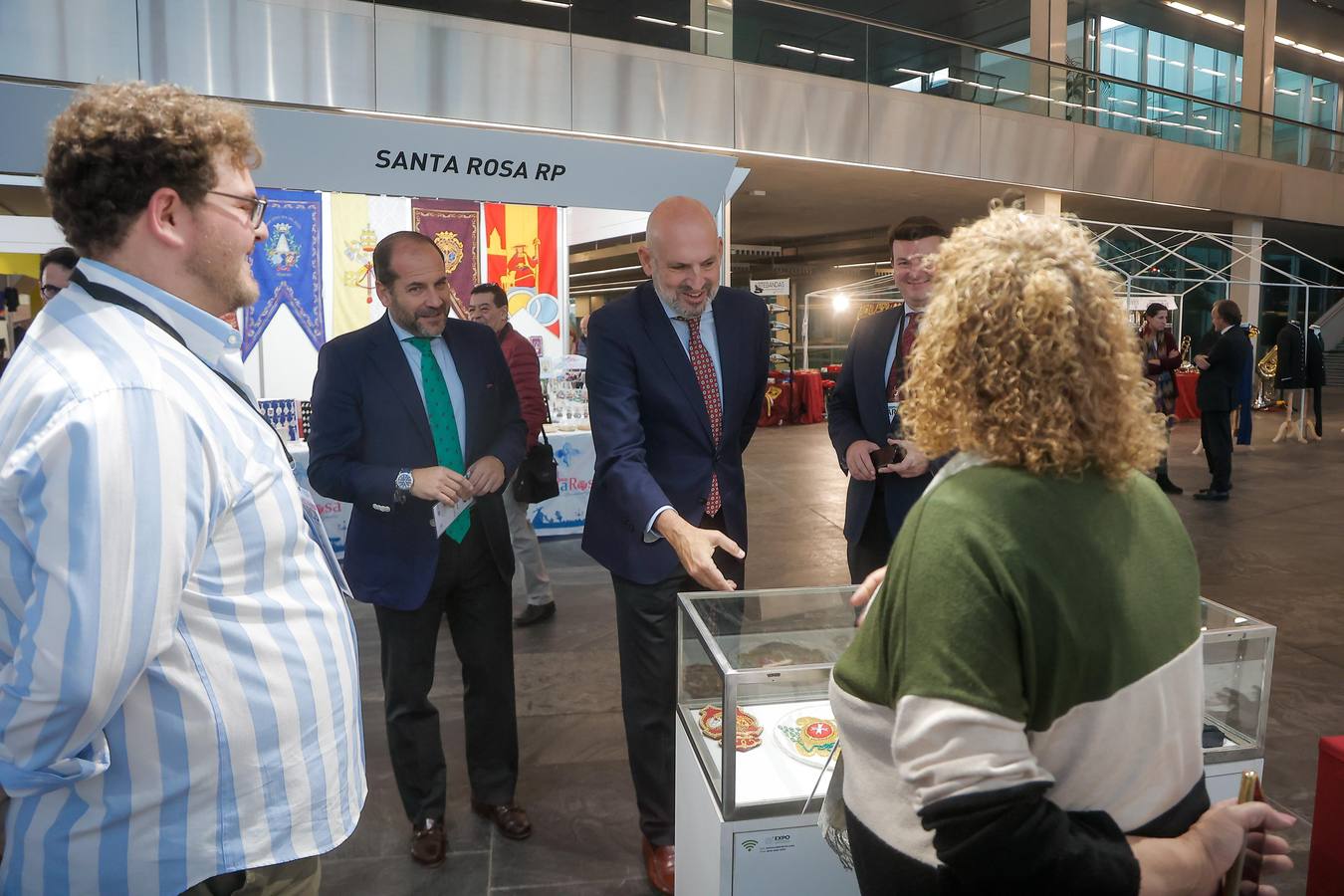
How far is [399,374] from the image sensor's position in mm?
2352

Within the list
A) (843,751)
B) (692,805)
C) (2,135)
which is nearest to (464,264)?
(2,135)

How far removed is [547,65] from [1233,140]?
1306 cm

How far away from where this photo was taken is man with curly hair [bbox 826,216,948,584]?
2.46 m

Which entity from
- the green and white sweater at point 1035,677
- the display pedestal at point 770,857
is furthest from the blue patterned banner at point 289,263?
the green and white sweater at point 1035,677

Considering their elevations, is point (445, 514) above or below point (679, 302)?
below

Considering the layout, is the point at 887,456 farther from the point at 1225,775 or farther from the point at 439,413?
the point at 439,413

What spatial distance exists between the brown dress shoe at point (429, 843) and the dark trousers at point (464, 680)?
0.02 metres

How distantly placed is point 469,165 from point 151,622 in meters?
3.03

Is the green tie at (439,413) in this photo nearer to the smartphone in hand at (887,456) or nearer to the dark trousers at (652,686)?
the dark trousers at (652,686)

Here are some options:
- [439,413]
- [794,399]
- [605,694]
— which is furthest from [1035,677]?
[794,399]

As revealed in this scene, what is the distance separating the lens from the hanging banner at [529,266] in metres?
6.71

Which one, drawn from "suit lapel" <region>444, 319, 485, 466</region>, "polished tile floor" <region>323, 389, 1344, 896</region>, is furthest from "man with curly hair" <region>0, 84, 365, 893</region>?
"polished tile floor" <region>323, 389, 1344, 896</region>

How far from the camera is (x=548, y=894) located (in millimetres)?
2287

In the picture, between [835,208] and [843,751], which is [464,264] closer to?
[843,751]
